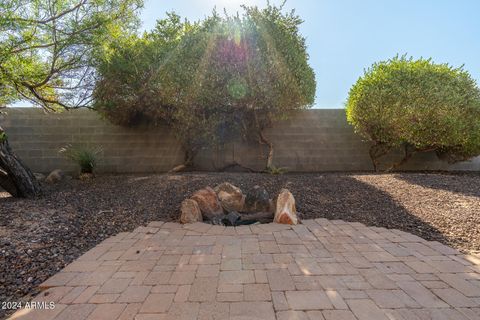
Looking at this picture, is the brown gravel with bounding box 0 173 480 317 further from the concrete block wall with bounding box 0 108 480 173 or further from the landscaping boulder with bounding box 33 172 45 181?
the concrete block wall with bounding box 0 108 480 173

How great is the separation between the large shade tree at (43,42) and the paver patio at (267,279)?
8.44 ft

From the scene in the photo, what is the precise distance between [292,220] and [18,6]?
453 centimetres

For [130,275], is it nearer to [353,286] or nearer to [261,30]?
[353,286]

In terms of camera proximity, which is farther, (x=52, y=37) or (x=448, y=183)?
(x=448, y=183)

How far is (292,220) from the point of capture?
335 centimetres

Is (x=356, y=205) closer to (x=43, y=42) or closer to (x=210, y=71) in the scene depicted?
(x=210, y=71)

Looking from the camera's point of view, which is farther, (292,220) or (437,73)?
(437,73)

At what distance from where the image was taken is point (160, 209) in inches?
150

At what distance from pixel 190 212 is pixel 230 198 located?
682 millimetres

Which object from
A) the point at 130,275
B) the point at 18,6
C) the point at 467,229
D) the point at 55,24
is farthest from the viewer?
the point at 55,24

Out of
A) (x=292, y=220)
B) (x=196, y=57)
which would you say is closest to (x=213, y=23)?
(x=196, y=57)

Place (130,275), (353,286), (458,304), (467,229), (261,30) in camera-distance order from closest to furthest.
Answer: (458,304) → (353,286) → (130,275) → (467,229) → (261,30)

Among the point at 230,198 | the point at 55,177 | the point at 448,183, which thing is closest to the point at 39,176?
the point at 55,177

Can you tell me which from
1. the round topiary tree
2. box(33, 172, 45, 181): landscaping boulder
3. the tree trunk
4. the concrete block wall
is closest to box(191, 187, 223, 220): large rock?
the tree trunk
